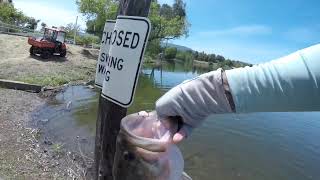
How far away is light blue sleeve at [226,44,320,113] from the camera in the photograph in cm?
135

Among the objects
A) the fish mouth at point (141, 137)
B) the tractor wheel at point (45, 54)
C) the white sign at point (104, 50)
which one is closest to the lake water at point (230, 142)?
the white sign at point (104, 50)

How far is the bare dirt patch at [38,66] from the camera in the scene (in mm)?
21031

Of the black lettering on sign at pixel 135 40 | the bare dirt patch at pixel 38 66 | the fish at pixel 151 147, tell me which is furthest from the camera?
the bare dirt patch at pixel 38 66

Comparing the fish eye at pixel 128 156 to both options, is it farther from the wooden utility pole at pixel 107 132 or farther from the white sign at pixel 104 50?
the white sign at pixel 104 50

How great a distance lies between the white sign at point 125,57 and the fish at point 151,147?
45.3 inches

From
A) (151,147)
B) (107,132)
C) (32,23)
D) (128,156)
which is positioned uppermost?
(151,147)

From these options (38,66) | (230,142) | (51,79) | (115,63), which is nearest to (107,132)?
(115,63)

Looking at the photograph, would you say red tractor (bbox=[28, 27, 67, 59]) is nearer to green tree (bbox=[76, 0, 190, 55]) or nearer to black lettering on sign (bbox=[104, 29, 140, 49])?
green tree (bbox=[76, 0, 190, 55])

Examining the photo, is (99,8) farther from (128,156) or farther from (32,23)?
(128,156)

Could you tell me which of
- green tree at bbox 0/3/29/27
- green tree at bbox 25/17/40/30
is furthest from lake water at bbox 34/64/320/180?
green tree at bbox 25/17/40/30

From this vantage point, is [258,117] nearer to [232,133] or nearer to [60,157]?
[232,133]

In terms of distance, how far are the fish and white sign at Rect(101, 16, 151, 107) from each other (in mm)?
Result: 1151

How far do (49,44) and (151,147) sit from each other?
92.2ft

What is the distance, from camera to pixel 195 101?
1601mm
